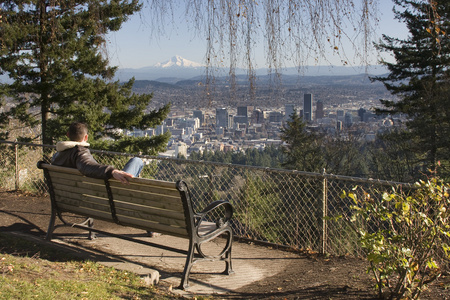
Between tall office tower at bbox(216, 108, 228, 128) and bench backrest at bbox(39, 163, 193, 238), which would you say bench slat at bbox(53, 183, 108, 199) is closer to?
bench backrest at bbox(39, 163, 193, 238)

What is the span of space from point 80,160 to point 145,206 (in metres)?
0.81

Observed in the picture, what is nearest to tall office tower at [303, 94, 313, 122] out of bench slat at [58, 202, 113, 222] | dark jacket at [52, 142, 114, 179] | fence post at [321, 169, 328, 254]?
fence post at [321, 169, 328, 254]

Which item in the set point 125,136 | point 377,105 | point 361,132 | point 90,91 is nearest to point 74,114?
point 90,91

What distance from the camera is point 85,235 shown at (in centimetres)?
540

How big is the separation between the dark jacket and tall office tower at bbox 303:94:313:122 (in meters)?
23.1

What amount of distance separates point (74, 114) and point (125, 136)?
10.6 ft

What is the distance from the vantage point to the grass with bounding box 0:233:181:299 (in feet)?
10.7

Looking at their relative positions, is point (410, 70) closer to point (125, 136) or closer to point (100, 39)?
point (125, 136)

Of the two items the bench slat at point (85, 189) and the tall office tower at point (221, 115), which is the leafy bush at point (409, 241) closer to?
the bench slat at point (85, 189)

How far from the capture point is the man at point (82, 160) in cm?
407

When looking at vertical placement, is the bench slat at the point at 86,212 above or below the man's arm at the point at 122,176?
below

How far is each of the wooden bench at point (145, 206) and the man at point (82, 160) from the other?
0.10 metres

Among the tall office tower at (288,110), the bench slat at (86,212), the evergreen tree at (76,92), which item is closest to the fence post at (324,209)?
the bench slat at (86,212)

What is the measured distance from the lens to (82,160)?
4320mm
